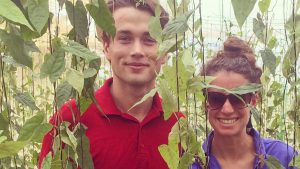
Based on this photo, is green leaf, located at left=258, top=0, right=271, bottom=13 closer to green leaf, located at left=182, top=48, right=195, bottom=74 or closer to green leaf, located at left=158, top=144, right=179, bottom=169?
green leaf, located at left=182, top=48, right=195, bottom=74

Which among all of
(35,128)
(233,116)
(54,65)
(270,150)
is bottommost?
(270,150)

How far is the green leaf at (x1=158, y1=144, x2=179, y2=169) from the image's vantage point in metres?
0.81

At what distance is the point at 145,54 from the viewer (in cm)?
132

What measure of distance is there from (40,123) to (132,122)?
72 centimetres

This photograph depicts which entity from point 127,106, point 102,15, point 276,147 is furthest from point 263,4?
point 127,106

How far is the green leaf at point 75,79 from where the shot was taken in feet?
2.37

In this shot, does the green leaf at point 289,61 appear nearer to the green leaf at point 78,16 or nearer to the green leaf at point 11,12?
the green leaf at point 78,16

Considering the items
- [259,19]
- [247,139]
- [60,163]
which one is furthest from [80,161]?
[247,139]

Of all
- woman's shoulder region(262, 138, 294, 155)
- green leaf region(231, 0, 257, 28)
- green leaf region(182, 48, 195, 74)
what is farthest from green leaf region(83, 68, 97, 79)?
woman's shoulder region(262, 138, 294, 155)

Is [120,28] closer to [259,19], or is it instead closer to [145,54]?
[145,54]

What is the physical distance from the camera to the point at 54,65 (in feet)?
2.35

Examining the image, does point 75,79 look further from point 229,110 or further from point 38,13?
point 229,110

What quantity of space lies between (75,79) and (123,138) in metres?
0.73

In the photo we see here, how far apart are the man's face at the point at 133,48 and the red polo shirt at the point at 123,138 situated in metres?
0.14
